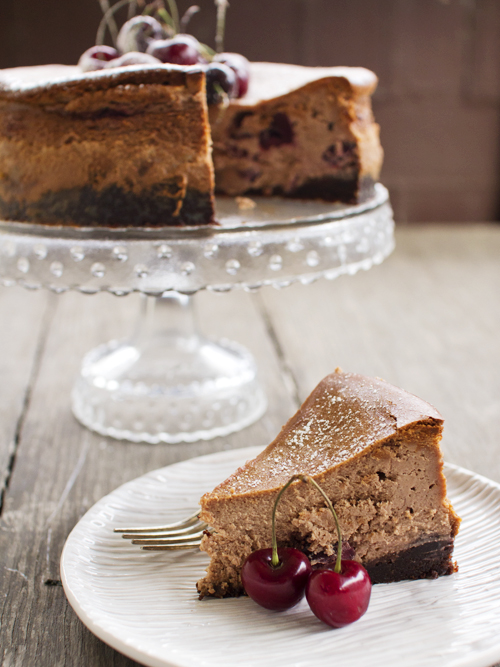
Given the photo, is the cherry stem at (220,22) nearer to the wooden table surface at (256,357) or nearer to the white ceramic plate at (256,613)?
the wooden table surface at (256,357)

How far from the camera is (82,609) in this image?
0.76 m

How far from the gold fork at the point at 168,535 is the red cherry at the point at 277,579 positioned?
12 centimetres

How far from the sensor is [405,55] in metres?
2.85

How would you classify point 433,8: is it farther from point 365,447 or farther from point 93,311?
point 365,447

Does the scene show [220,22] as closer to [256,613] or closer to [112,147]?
[112,147]

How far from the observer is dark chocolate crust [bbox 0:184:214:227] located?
117 cm

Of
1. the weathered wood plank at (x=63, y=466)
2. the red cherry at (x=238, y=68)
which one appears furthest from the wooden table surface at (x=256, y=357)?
the red cherry at (x=238, y=68)

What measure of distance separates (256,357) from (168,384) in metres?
0.35

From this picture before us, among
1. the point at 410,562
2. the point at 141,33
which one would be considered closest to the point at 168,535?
the point at 410,562

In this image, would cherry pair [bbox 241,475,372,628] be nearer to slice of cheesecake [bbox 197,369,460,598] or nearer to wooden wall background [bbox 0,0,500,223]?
slice of cheesecake [bbox 197,369,460,598]

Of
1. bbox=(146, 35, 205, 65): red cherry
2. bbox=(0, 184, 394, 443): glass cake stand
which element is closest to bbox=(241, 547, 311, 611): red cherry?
bbox=(0, 184, 394, 443): glass cake stand

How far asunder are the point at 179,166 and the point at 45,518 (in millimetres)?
585

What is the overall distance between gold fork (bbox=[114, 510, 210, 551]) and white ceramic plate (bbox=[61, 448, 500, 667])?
1 centimetres

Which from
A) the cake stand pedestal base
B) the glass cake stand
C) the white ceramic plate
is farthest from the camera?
the cake stand pedestal base
